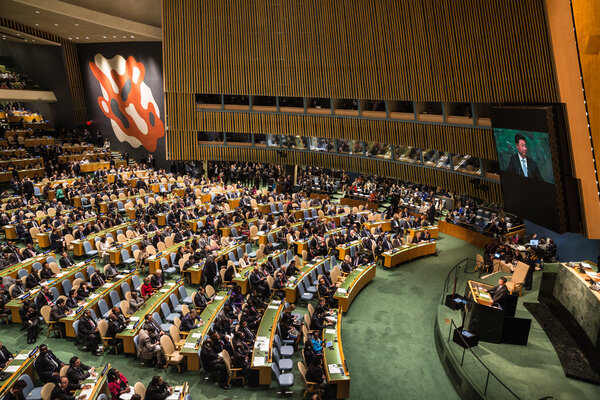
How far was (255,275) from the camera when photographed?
11008 mm

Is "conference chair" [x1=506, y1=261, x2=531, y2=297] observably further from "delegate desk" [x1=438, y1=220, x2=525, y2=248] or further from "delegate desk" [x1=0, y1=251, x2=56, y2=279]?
"delegate desk" [x1=0, y1=251, x2=56, y2=279]

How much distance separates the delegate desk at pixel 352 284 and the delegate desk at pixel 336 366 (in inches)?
58.2

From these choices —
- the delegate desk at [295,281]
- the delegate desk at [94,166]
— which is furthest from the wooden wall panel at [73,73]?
the delegate desk at [295,281]

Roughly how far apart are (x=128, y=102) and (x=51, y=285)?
17535mm

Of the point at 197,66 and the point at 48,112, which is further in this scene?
the point at 48,112

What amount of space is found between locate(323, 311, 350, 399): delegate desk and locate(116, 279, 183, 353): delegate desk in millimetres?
3704

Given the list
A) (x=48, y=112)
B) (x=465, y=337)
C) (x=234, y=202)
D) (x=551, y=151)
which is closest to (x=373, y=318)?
(x=465, y=337)

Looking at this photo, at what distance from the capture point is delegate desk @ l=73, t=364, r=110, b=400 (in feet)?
21.7

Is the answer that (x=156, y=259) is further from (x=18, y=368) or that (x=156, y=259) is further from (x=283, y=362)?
(x=283, y=362)

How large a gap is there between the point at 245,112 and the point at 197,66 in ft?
9.96

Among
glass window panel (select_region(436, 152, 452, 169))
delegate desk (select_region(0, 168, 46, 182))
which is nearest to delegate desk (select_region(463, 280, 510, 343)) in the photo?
glass window panel (select_region(436, 152, 452, 169))

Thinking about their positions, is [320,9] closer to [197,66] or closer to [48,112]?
[197,66]

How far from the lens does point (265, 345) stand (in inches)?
326

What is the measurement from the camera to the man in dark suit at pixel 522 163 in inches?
370
